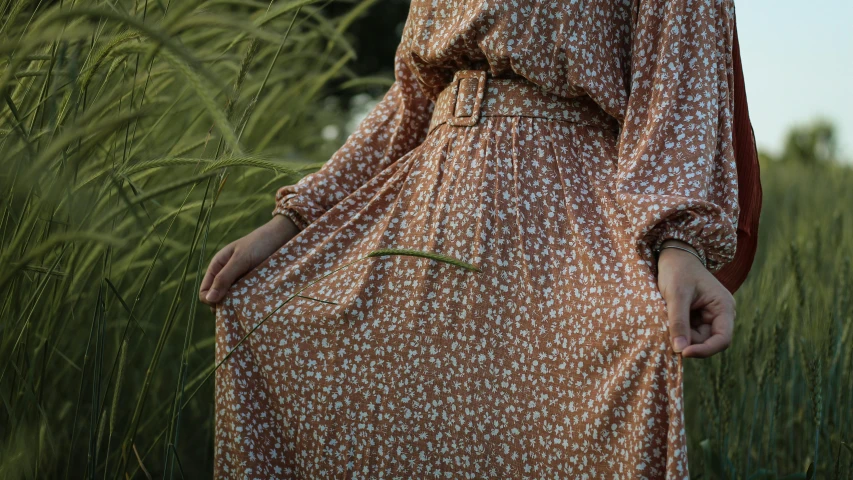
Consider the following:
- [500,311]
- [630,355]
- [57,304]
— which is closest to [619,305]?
[630,355]

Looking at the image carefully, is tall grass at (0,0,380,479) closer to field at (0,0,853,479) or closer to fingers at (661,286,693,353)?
field at (0,0,853,479)

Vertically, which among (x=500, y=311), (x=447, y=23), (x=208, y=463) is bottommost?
(x=208, y=463)

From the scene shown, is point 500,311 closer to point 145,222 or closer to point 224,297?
point 224,297

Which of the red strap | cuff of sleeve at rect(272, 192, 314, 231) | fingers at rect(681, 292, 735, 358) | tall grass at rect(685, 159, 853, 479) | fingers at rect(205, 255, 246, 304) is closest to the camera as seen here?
fingers at rect(681, 292, 735, 358)

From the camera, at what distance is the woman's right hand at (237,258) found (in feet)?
4.14

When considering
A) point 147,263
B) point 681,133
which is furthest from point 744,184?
point 147,263

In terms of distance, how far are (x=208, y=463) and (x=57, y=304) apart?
78cm

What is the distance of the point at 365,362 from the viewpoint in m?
1.16

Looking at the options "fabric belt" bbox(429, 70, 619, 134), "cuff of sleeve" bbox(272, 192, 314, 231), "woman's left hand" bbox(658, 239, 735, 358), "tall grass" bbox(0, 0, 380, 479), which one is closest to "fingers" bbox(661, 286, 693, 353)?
"woman's left hand" bbox(658, 239, 735, 358)

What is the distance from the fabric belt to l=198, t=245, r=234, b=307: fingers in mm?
410

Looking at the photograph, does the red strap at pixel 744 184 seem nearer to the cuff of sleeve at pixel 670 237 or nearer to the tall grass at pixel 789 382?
the cuff of sleeve at pixel 670 237

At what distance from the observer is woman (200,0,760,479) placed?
38.5 inches

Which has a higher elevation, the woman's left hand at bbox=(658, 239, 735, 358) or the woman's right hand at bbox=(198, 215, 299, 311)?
the woman's right hand at bbox=(198, 215, 299, 311)

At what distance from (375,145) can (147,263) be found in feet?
1.50
